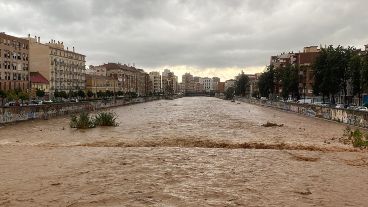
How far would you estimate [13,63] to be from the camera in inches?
4555

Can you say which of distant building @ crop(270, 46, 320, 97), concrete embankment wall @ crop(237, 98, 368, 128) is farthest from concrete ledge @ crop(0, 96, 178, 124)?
distant building @ crop(270, 46, 320, 97)

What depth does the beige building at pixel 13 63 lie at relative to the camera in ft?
360

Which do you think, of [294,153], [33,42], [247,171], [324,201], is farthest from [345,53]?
[33,42]

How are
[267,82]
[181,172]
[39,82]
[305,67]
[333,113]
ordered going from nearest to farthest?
[181,172] → [333,113] → [39,82] → [305,67] → [267,82]

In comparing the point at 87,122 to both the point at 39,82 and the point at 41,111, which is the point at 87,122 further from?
the point at 39,82

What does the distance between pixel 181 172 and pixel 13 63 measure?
4017 inches

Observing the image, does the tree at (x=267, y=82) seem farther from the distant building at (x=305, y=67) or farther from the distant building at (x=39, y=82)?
Answer: the distant building at (x=39, y=82)

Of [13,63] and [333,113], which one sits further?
[13,63]

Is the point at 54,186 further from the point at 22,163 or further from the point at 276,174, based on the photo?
the point at 276,174

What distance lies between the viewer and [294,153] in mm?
35125

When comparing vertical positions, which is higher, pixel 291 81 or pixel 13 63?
pixel 13 63

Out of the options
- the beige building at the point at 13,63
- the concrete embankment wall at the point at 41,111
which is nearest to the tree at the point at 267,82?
the concrete embankment wall at the point at 41,111

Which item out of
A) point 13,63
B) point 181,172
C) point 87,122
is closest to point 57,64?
point 13,63

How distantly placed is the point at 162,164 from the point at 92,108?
9442 centimetres
